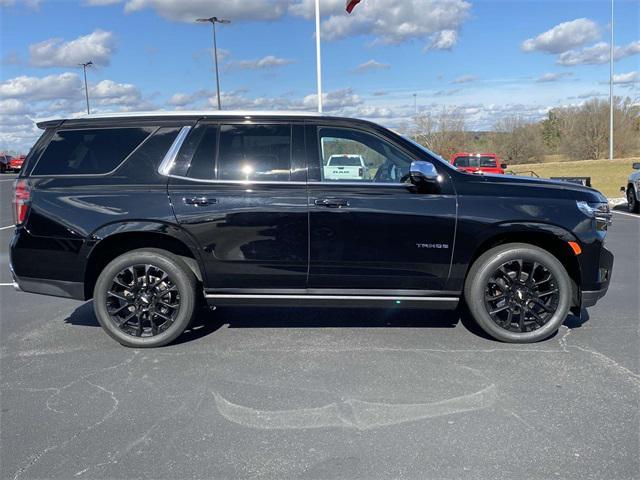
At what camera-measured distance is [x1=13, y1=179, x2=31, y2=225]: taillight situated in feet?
15.6

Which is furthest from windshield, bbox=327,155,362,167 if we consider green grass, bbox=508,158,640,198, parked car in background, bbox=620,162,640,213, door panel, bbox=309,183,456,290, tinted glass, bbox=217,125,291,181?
green grass, bbox=508,158,640,198

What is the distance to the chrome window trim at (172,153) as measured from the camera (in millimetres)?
4727

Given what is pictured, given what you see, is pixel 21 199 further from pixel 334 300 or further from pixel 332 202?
pixel 334 300

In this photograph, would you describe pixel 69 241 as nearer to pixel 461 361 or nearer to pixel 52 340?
pixel 52 340

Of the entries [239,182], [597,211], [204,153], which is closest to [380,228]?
[239,182]

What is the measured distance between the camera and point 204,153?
476 cm

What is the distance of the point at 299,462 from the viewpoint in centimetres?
302

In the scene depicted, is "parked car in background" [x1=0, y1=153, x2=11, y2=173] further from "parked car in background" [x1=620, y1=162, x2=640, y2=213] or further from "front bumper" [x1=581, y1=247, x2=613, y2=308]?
"front bumper" [x1=581, y1=247, x2=613, y2=308]

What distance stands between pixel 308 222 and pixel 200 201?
0.90 metres

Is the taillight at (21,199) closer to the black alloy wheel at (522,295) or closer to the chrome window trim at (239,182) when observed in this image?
the chrome window trim at (239,182)

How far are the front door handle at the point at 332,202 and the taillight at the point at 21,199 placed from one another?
7.93 feet

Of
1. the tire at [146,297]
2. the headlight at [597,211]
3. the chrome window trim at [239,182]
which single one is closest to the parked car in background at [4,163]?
the tire at [146,297]

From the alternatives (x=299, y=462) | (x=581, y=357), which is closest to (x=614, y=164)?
(x=581, y=357)

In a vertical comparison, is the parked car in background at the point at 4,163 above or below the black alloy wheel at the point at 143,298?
above
